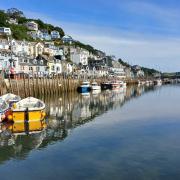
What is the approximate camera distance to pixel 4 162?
808 inches

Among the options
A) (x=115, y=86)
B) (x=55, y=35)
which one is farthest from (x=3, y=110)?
(x=55, y=35)

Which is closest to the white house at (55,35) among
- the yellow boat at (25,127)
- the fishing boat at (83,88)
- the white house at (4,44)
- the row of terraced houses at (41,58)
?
the row of terraced houses at (41,58)

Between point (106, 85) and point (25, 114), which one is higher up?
point (106, 85)

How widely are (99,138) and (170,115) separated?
15472mm

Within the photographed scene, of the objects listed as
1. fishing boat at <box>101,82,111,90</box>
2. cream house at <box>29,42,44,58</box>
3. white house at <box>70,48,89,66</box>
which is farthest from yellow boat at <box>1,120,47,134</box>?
white house at <box>70,48,89,66</box>

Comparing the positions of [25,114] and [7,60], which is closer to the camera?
[25,114]

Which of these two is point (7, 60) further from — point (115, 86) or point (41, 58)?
point (115, 86)

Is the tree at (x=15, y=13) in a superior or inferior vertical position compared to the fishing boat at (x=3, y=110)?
superior

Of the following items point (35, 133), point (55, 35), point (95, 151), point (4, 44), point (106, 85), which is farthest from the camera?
point (55, 35)

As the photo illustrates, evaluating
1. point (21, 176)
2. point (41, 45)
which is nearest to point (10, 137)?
point (21, 176)

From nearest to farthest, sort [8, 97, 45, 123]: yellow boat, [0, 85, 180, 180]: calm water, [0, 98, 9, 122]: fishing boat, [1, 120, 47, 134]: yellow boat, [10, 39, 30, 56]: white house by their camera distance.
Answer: [0, 85, 180, 180]: calm water, [1, 120, 47, 134]: yellow boat, [8, 97, 45, 123]: yellow boat, [0, 98, 9, 122]: fishing boat, [10, 39, 30, 56]: white house

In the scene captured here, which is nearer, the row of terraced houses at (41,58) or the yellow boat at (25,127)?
the yellow boat at (25,127)

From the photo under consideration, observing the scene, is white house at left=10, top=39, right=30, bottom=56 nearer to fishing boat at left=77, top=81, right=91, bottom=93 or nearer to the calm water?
fishing boat at left=77, top=81, right=91, bottom=93

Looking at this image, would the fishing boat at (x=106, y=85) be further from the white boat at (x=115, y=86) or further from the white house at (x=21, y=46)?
the white house at (x=21, y=46)
